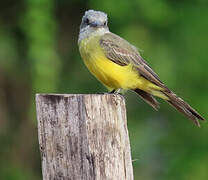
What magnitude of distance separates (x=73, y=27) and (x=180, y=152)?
1789mm

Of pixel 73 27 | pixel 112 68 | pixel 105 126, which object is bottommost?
pixel 105 126

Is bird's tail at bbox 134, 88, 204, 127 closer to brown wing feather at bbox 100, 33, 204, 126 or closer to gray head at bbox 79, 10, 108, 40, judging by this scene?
brown wing feather at bbox 100, 33, 204, 126

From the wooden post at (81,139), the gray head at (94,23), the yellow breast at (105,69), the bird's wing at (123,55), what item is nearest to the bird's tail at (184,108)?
the bird's wing at (123,55)

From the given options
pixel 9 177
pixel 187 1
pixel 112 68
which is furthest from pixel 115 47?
pixel 9 177

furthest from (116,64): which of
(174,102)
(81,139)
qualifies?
(81,139)

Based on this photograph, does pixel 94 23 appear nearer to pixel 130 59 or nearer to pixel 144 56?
pixel 130 59

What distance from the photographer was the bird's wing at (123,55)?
4.49 m

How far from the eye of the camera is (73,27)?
→ 6746 millimetres

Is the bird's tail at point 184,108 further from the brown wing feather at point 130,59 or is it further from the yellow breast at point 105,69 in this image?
the yellow breast at point 105,69

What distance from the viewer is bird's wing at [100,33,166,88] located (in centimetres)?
449

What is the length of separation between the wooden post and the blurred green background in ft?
8.50

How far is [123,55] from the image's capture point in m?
4.60

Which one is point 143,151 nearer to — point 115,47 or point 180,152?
point 180,152

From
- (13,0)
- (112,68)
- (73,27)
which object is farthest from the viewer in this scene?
(73,27)
